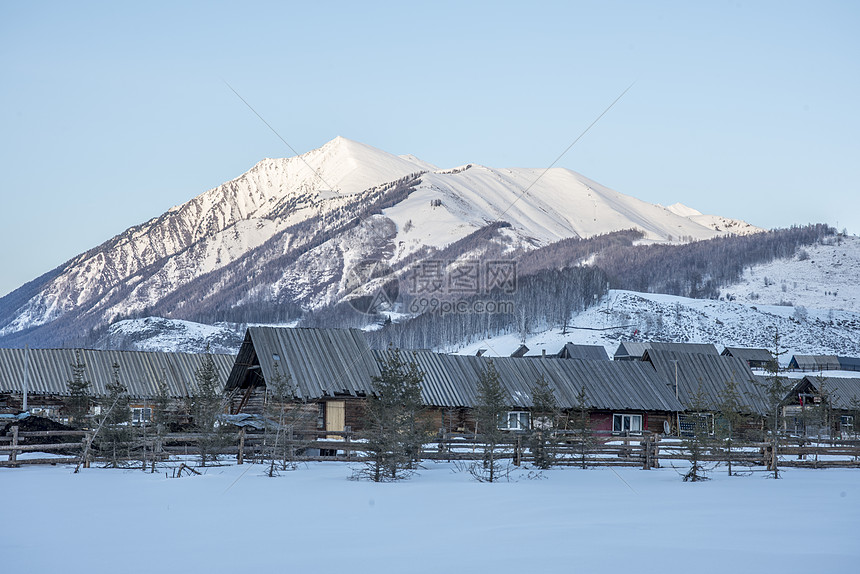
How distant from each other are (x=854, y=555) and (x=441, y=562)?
566 centimetres

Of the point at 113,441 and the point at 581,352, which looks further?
the point at 581,352

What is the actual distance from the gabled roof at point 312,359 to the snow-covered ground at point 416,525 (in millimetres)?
12941

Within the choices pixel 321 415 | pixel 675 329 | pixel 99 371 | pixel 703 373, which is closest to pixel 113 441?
pixel 321 415

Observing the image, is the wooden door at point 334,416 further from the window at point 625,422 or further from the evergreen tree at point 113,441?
the window at point 625,422

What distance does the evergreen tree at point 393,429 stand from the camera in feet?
75.2

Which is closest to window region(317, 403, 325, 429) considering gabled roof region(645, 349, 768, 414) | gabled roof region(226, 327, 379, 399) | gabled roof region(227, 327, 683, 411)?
gabled roof region(226, 327, 379, 399)

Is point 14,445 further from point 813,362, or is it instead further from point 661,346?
point 813,362

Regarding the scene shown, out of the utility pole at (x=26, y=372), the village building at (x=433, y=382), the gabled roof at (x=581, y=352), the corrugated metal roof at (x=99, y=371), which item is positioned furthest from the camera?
the gabled roof at (x=581, y=352)

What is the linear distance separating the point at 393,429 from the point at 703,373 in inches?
1161

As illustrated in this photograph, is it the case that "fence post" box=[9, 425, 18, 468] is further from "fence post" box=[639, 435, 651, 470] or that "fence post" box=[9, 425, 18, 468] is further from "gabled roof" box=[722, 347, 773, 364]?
"gabled roof" box=[722, 347, 773, 364]

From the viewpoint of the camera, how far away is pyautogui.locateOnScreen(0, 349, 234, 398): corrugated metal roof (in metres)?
43.5

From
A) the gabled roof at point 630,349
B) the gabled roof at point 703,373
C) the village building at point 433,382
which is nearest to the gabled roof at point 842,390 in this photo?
the gabled roof at point 703,373

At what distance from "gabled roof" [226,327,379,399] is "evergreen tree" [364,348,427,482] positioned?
10.1 m

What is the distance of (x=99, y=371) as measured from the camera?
45.1 meters
